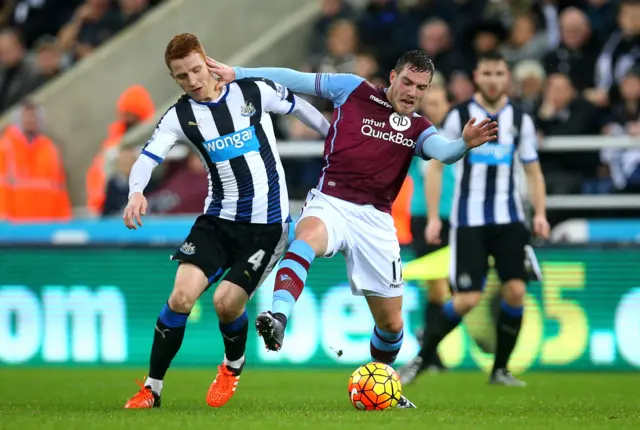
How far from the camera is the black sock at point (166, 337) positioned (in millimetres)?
7934

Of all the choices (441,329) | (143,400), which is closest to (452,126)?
(441,329)

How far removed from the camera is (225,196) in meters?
8.26

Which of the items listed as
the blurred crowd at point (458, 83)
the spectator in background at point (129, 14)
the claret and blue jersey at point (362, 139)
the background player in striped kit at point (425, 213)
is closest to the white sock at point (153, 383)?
the claret and blue jersey at point (362, 139)

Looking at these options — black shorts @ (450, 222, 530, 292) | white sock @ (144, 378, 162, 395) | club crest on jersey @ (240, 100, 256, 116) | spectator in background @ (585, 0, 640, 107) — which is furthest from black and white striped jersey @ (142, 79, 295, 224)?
spectator in background @ (585, 0, 640, 107)

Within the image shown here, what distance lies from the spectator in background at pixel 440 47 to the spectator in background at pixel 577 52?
3.60ft

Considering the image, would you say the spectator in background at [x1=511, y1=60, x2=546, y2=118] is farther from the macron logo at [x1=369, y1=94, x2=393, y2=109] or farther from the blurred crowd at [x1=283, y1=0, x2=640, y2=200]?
the macron logo at [x1=369, y1=94, x2=393, y2=109]

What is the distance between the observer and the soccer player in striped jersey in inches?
312

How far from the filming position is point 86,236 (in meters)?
13.3

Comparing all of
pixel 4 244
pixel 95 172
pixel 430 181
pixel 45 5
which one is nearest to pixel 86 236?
pixel 4 244

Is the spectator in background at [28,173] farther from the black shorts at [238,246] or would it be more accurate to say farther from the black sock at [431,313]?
the black shorts at [238,246]

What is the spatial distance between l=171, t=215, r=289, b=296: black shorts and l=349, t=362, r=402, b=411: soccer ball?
0.97 metres

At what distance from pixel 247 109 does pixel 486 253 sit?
276 centimetres

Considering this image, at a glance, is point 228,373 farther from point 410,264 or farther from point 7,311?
point 7,311

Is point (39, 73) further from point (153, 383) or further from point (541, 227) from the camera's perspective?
point (153, 383)
